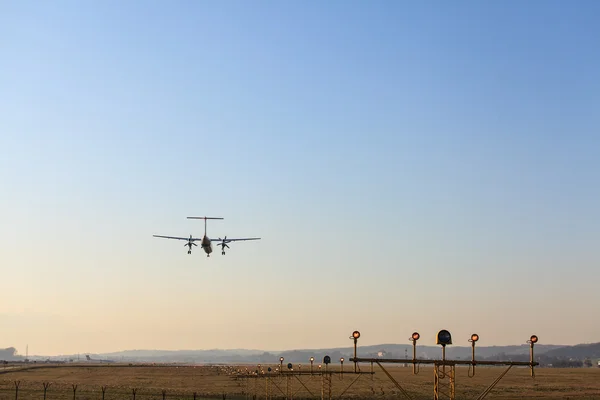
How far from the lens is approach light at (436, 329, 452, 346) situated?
1398 inches

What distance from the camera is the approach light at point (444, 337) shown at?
35500 mm

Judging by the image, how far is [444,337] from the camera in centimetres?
3550

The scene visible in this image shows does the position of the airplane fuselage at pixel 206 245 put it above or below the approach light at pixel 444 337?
above

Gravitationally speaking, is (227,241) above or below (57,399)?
above

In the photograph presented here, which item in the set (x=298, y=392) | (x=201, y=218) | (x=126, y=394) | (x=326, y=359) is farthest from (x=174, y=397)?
(x=326, y=359)

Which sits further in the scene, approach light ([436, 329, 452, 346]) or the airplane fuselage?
the airplane fuselage

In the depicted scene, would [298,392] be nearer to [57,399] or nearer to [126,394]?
[126,394]

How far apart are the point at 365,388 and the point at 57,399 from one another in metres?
62.2

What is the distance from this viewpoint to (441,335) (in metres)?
35.7

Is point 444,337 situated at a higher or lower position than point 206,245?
lower

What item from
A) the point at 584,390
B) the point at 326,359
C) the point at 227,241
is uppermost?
the point at 227,241

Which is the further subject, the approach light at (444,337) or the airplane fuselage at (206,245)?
the airplane fuselage at (206,245)

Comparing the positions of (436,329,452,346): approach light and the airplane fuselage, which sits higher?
the airplane fuselage

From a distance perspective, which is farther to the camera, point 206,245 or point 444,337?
point 206,245
